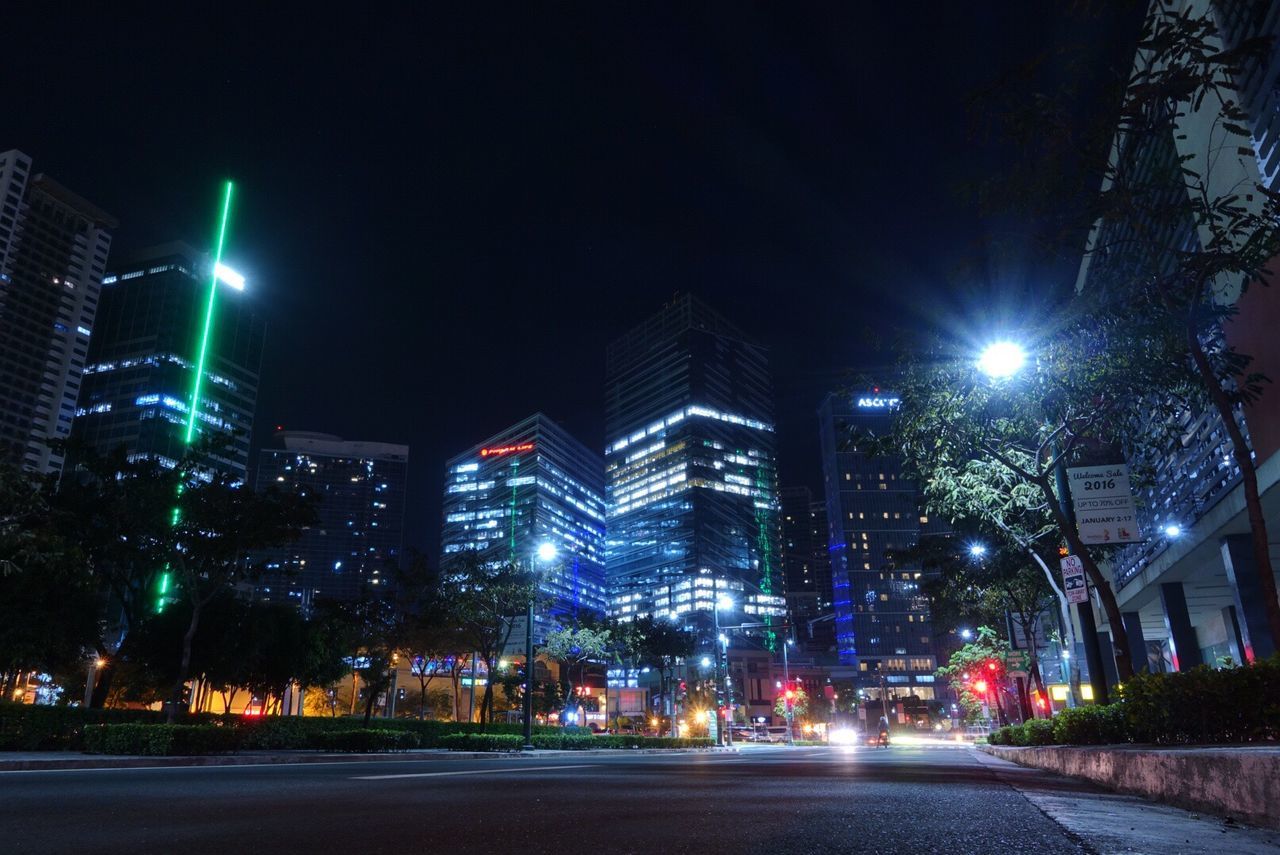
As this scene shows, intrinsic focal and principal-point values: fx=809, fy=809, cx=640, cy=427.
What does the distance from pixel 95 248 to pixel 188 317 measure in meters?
20.1

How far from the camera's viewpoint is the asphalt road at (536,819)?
463 centimetres

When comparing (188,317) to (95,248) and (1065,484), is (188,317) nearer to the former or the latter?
(95,248)

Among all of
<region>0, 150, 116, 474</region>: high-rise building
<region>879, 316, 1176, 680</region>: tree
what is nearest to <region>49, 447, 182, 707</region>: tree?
<region>879, 316, 1176, 680</region>: tree

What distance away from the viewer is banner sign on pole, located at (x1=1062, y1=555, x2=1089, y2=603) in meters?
15.2

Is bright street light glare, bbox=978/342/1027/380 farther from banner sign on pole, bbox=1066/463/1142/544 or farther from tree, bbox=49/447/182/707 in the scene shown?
tree, bbox=49/447/182/707

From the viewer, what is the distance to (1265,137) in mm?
17891

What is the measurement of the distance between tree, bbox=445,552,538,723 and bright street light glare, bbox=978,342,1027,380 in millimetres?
28100

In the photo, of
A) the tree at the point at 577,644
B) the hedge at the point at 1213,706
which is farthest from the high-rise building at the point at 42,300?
the hedge at the point at 1213,706

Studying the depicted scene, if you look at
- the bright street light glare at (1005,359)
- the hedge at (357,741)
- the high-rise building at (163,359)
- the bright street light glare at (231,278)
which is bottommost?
the hedge at (357,741)

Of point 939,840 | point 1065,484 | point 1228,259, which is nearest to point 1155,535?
point 1065,484

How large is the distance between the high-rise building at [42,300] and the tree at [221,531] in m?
132

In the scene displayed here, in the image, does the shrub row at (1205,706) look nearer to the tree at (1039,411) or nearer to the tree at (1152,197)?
the tree at (1152,197)

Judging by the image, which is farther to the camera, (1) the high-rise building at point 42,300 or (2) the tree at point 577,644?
(1) the high-rise building at point 42,300

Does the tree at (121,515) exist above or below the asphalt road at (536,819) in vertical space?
above
